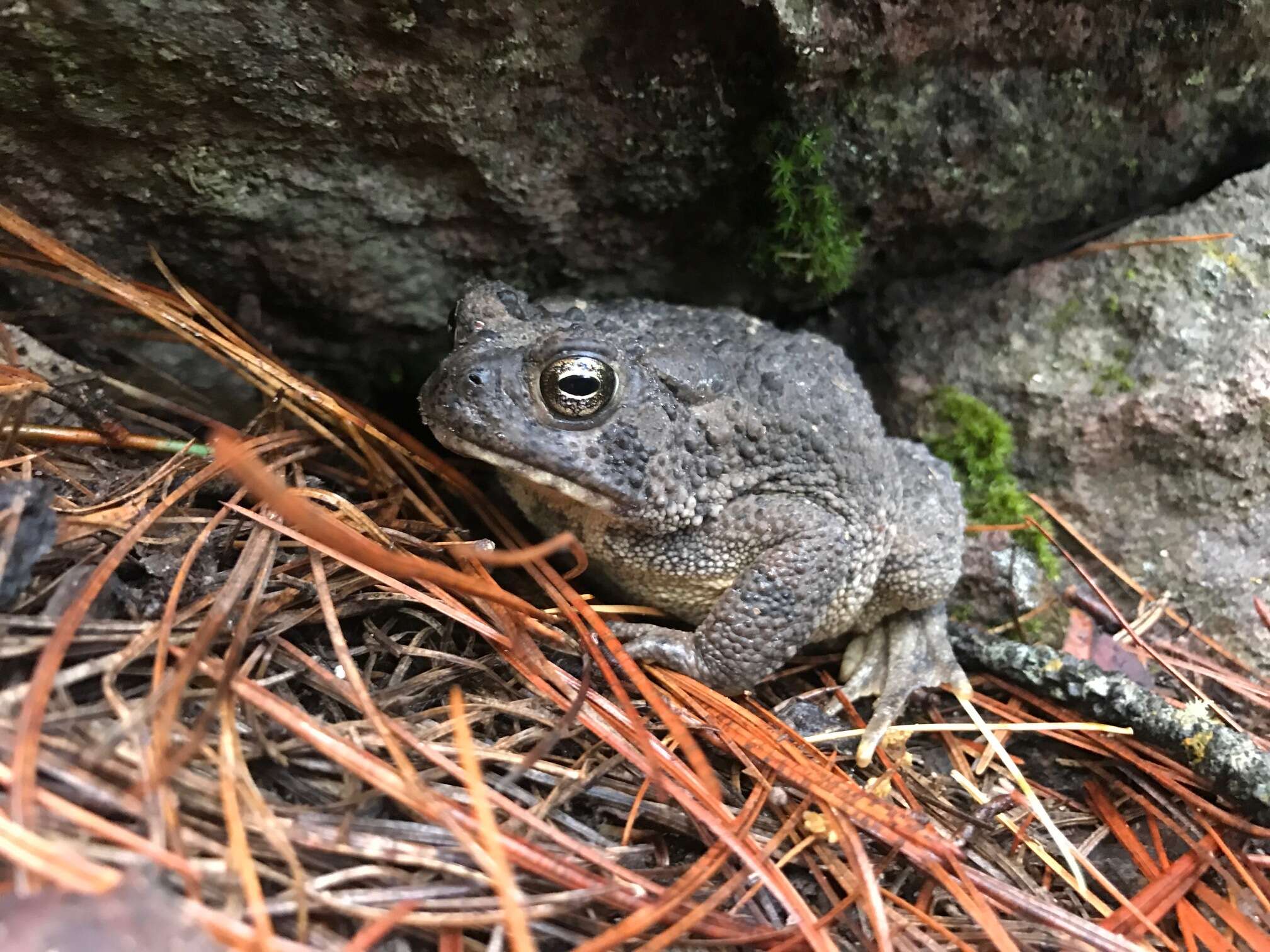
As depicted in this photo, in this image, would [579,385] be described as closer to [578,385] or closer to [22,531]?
[578,385]

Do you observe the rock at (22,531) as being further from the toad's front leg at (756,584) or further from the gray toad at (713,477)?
the toad's front leg at (756,584)

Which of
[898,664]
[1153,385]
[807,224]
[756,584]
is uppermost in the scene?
[807,224]

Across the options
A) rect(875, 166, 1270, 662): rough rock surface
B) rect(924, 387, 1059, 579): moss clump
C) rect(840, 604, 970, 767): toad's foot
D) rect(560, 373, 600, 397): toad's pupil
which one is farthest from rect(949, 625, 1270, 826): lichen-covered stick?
rect(560, 373, 600, 397): toad's pupil

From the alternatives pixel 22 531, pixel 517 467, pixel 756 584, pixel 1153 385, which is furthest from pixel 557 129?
pixel 1153 385

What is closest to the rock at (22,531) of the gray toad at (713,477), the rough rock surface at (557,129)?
the gray toad at (713,477)

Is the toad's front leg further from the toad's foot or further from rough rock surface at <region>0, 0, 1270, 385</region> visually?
rough rock surface at <region>0, 0, 1270, 385</region>

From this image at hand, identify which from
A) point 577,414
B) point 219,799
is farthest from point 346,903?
point 577,414

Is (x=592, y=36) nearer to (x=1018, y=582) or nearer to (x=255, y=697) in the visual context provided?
(x=255, y=697)
